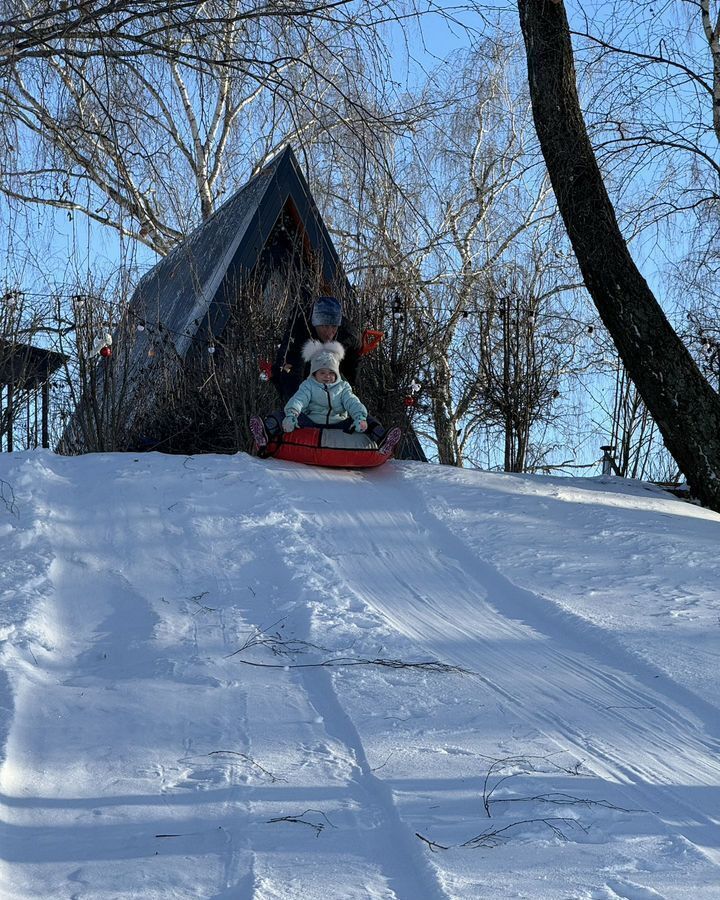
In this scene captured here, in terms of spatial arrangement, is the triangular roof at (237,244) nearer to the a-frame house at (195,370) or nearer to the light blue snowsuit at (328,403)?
the a-frame house at (195,370)

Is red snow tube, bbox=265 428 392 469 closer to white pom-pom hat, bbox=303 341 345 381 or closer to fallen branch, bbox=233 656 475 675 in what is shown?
white pom-pom hat, bbox=303 341 345 381

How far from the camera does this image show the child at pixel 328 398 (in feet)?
26.8

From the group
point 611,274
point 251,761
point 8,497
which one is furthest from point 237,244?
point 251,761

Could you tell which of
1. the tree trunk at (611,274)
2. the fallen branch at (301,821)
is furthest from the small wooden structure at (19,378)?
the fallen branch at (301,821)

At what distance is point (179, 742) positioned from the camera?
326 centimetres

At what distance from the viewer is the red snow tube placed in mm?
7844

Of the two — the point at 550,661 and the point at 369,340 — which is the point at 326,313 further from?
the point at 550,661

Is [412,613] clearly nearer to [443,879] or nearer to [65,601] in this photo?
[65,601]

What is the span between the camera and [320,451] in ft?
25.7

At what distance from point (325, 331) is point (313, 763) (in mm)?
5619

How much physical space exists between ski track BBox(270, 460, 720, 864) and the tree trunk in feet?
8.31

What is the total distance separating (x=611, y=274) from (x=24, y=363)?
5.23 meters

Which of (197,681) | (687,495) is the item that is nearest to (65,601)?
(197,681)

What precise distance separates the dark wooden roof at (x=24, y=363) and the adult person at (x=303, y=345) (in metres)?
1.95
